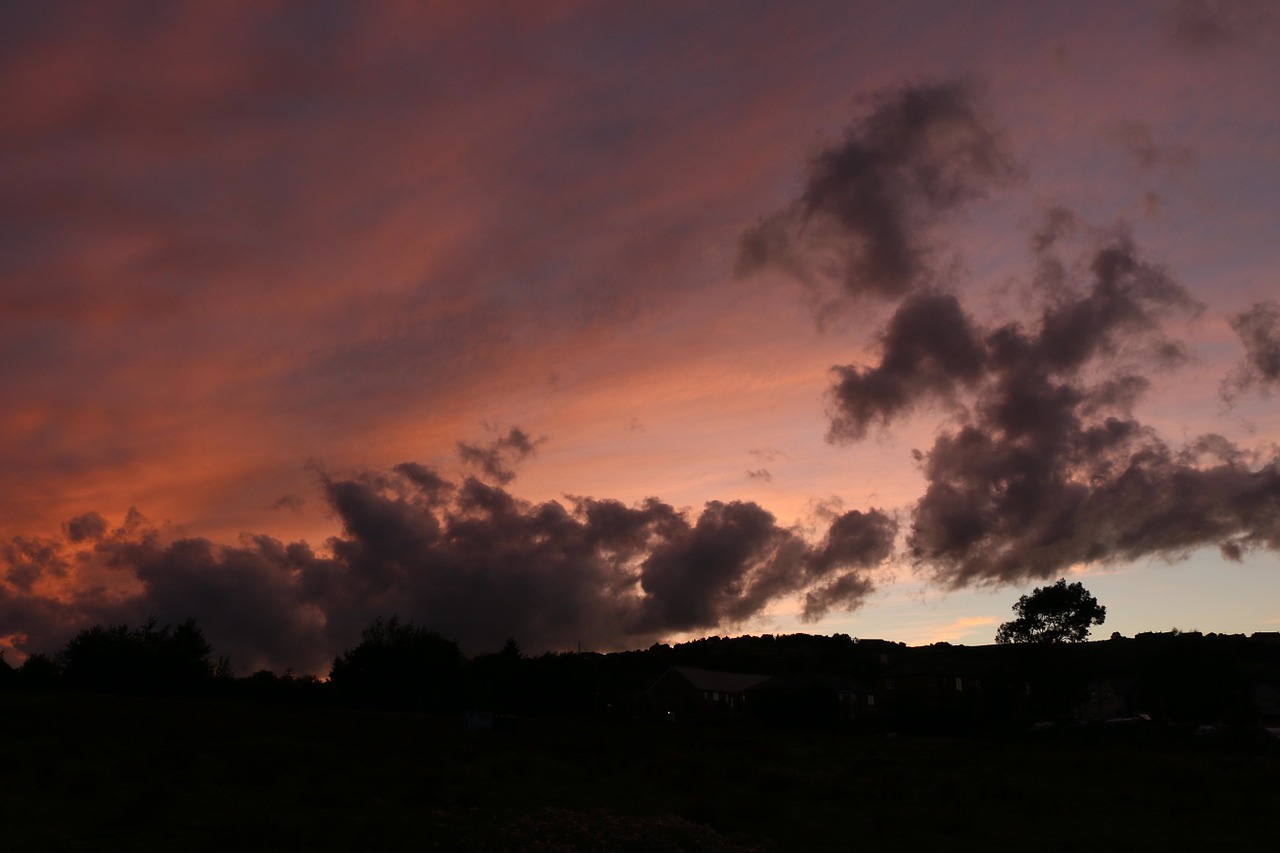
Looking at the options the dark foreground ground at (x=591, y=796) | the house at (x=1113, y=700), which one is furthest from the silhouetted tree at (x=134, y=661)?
the house at (x=1113, y=700)

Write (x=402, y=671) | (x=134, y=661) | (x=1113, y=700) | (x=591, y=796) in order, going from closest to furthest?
(x=591, y=796) → (x=134, y=661) → (x=402, y=671) → (x=1113, y=700)

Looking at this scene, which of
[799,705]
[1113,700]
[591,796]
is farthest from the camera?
[1113,700]

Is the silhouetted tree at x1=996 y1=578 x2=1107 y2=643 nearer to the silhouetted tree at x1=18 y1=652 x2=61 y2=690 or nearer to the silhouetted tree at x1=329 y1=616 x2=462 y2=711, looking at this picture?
the silhouetted tree at x1=329 y1=616 x2=462 y2=711

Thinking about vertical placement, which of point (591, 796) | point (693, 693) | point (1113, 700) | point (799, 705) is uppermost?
point (591, 796)

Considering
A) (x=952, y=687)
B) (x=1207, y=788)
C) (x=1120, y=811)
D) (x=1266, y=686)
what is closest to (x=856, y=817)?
(x=1120, y=811)

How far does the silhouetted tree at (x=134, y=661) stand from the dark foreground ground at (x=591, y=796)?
5531 cm

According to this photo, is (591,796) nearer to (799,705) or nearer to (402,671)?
(799,705)

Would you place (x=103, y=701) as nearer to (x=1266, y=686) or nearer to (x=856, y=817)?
(x=856, y=817)

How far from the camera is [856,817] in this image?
76.4 feet

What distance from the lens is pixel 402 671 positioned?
387 ft

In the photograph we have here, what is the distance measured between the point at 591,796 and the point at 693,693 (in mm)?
110897

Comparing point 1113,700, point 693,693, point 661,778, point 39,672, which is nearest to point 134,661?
point 39,672

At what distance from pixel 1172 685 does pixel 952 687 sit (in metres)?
41.1

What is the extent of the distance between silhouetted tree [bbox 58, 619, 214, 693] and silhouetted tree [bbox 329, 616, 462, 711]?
17.5 meters
